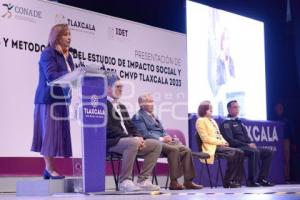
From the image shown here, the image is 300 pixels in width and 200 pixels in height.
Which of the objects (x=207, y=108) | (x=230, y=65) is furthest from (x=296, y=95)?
(x=207, y=108)

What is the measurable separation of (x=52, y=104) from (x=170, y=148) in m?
1.25

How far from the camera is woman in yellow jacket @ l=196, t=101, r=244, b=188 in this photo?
651cm

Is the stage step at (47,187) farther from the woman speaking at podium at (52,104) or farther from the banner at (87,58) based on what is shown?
the banner at (87,58)

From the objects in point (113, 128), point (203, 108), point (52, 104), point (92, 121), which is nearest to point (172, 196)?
point (92, 121)

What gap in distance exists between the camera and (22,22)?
18.3 feet

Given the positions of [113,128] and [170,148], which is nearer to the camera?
[113,128]

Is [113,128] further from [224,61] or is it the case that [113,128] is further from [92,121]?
[224,61]

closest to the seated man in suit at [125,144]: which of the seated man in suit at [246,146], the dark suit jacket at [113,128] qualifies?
the dark suit jacket at [113,128]

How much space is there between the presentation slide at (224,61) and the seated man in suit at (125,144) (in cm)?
206

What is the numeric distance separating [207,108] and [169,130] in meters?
0.54

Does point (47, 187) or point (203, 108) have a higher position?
point (203, 108)

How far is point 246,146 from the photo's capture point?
6.98 metres

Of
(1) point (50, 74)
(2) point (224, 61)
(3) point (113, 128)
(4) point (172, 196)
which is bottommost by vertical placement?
(4) point (172, 196)

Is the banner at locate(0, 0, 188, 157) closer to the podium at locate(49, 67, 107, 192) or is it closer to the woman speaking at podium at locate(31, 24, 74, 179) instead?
the woman speaking at podium at locate(31, 24, 74, 179)
